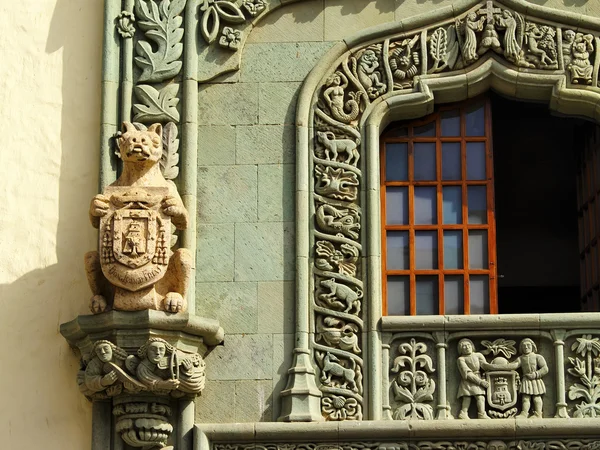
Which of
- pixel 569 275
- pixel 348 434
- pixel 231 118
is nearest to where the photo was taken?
pixel 348 434

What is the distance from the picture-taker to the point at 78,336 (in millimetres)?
16562

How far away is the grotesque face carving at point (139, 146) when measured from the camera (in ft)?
54.5

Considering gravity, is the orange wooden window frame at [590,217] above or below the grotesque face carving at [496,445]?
above

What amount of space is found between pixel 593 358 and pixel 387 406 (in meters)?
1.95

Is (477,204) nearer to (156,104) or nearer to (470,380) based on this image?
(470,380)

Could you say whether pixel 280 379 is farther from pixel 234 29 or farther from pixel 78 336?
pixel 234 29

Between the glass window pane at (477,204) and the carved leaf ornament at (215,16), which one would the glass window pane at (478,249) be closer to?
the glass window pane at (477,204)

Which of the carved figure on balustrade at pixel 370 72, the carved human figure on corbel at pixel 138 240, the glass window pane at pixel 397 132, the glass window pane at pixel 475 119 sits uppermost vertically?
the carved figure on balustrade at pixel 370 72

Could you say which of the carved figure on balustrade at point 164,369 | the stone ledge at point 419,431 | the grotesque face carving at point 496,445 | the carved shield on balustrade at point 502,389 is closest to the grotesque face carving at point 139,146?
the carved figure on balustrade at point 164,369

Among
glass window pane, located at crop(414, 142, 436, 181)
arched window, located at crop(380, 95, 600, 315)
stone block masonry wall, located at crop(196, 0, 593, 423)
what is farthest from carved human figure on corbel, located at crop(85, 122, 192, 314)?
glass window pane, located at crop(414, 142, 436, 181)

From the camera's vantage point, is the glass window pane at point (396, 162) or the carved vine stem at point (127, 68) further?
the glass window pane at point (396, 162)

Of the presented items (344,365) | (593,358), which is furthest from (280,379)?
(593,358)

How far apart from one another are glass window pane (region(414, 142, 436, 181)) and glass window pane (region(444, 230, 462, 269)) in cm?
61

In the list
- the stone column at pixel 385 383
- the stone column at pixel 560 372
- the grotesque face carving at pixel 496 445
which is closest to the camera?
the grotesque face carving at pixel 496 445
